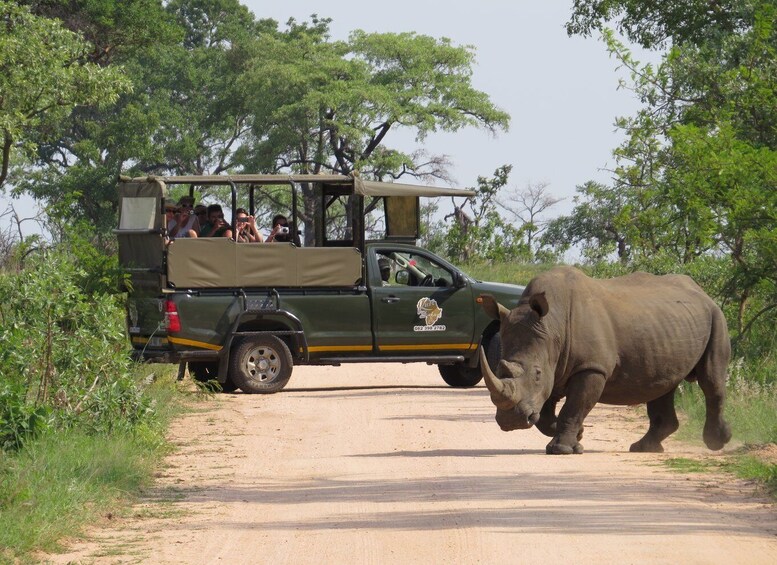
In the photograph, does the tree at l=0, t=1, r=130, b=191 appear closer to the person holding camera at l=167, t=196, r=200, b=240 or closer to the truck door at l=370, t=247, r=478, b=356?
the person holding camera at l=167, t=196, r=200, b=240

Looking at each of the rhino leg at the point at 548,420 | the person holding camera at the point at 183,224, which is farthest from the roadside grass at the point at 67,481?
the person holding camera at the point at 183,224

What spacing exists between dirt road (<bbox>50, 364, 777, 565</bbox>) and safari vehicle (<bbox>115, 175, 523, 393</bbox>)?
229cm

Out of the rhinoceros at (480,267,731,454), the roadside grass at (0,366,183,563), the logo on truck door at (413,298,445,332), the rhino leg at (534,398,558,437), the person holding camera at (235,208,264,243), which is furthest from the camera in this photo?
the logo on truck door at (413,298,445,332)

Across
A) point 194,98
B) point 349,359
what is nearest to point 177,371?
point 349,359

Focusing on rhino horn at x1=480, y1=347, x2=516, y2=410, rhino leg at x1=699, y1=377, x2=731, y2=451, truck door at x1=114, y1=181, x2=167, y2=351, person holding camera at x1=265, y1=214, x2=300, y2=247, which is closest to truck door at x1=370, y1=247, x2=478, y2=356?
person holding camera at x1=265, y1=214, x2=300, y2=247

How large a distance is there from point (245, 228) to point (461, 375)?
11.4 ft

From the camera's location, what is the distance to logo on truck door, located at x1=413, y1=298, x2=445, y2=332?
1884 centimetres

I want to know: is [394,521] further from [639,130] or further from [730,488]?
[639,130]

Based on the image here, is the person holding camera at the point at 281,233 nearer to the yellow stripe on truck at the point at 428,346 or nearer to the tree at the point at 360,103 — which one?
the yellow stripe on truck at the point at 428,346

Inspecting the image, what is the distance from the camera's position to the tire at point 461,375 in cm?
1973

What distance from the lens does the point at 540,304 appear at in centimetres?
1239

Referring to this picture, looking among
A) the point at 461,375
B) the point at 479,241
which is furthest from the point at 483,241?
the point at 461,375

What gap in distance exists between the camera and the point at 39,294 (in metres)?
13.0

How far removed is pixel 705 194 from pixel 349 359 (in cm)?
494
